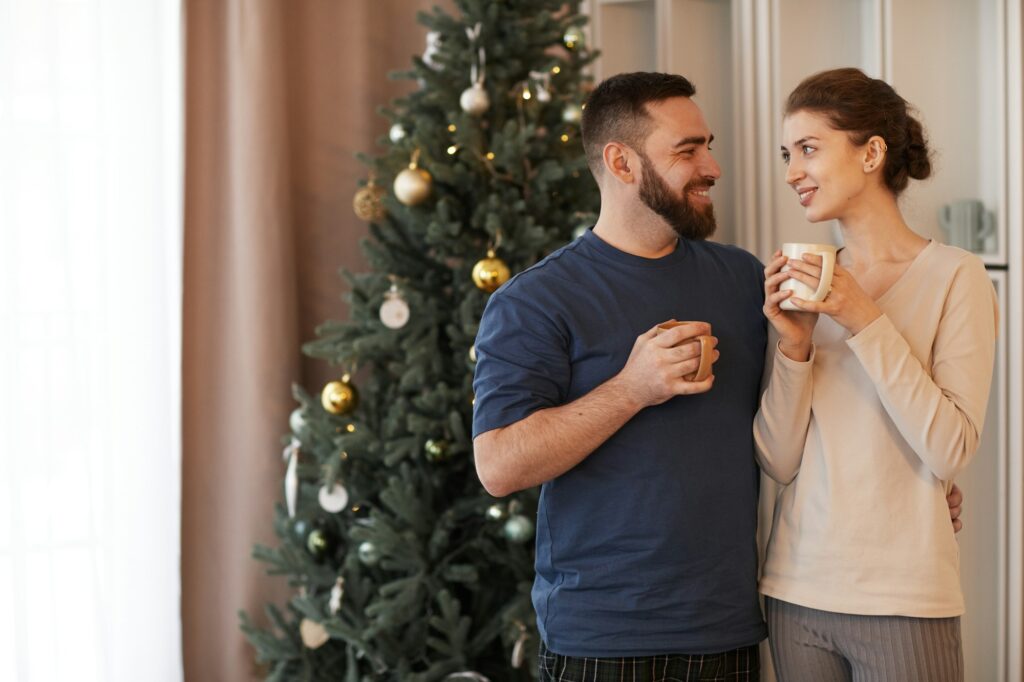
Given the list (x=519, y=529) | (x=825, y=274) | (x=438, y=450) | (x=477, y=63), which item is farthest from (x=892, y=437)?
(x=477, y=63)

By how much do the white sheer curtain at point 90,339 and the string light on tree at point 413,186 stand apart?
2.42 ft

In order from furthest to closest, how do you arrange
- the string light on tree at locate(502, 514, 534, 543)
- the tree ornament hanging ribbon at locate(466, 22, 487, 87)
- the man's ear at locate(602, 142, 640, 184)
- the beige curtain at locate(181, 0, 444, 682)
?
the beige curtain at locate(181, 0, 444, 682) → the tree ornament hanging ribbon at locate(466, 22, 487, 87) → the string light on tree at locate(502, 514, 534, 543) → the man's ear at locate(602, 142, 640, 184)

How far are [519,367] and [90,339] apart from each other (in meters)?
1.62

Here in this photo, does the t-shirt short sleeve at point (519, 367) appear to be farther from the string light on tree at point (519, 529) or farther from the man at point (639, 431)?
the string light on tree at point (519, 529)

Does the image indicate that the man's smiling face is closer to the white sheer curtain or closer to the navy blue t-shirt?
the navy blue t-shirt

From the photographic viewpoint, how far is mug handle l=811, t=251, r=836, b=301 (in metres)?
1.37

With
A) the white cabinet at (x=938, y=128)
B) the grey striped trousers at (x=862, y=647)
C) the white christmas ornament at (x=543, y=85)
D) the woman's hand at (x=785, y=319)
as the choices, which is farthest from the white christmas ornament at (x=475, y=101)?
the grey striped trousers at (x=862, y=647)

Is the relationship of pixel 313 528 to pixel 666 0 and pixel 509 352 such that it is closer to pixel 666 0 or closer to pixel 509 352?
pixel 509 352

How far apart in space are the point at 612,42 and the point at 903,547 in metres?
2.04

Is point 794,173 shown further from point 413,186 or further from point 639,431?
point 413,186

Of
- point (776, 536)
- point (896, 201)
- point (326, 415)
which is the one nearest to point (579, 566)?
point (776, 536)

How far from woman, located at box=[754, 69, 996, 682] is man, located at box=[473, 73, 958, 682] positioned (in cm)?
8

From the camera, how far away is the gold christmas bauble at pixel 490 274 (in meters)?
2.41

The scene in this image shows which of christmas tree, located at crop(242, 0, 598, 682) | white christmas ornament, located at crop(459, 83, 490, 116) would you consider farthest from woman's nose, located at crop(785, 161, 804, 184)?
white christmas ornament, located at crop(459, 83, 490, 116)
